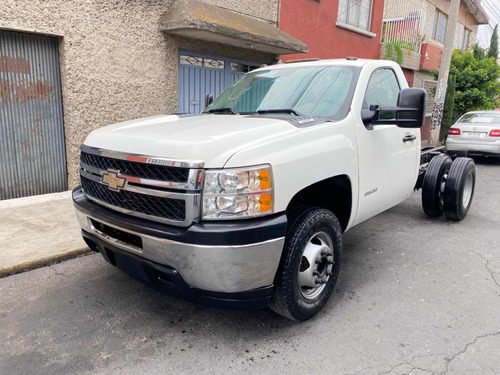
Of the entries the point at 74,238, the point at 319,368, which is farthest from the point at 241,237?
the point at 74,238

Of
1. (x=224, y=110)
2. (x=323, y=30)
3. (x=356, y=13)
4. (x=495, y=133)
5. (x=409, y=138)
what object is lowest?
(x=495, y=133)

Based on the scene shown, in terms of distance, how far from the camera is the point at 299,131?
2.80m

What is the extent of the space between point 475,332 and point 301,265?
4.56ft

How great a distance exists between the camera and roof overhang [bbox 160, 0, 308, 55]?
22.4ft

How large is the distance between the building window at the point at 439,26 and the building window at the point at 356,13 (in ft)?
21.4

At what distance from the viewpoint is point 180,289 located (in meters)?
2.51

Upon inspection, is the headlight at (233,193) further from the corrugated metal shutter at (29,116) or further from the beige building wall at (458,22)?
the beige building wall at (458,22)

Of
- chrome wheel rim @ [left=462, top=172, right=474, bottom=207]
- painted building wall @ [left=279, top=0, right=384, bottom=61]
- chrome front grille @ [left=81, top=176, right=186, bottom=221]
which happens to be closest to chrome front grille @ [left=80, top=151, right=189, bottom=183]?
chrome front grille @ [left=81, top=176, right=186, bottom=221]

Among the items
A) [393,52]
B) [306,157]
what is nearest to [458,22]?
[393,52]

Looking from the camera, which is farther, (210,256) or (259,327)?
(259,327)

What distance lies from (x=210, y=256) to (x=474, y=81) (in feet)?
52.5

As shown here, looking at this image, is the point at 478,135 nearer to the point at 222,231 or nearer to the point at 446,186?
the point at 446,186

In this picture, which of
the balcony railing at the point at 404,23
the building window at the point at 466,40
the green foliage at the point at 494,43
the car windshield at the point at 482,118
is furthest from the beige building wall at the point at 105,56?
the green foliage at the point at 494,43

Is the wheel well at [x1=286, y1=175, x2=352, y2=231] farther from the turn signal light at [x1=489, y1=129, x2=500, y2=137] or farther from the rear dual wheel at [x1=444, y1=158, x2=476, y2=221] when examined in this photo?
the turn signal light at [x1=489, y1=129, x2=500, y2=137]
